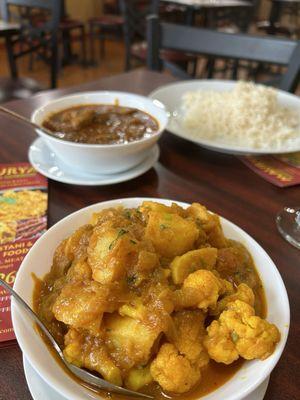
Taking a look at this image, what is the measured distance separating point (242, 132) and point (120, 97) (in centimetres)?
50

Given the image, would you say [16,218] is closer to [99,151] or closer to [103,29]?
[99,151]

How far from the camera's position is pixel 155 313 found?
0.60 m

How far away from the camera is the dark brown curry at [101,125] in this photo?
1232mm

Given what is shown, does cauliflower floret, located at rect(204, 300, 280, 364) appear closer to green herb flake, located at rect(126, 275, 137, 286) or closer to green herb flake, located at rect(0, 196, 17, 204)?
green herb flake, located at rect(126, 275, 137, 286)

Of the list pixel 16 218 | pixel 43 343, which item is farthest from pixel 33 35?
pixel 43 343

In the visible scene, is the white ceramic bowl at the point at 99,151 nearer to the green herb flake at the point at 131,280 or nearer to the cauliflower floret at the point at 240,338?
the green herb flake at the point at 131,280

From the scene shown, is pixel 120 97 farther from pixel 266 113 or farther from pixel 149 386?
pixel 149 386

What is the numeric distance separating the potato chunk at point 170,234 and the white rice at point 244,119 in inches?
28.9

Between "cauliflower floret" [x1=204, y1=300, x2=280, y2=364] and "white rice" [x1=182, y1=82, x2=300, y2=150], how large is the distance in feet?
2.87

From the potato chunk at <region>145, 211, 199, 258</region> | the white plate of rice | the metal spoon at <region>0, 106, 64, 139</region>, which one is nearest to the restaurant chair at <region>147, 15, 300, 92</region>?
the white plate of rice

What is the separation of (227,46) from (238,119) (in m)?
0.79

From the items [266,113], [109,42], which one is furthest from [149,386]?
[109,42]

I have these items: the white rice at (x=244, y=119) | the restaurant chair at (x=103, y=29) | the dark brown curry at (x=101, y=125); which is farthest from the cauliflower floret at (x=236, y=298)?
the restaurant chair at (x=103, y=29)

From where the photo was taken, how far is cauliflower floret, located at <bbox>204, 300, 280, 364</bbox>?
1.96 ft
